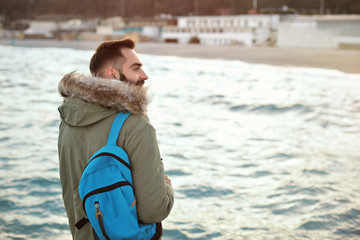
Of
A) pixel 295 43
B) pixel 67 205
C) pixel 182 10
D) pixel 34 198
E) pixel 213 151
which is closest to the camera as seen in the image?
pixel 67 205

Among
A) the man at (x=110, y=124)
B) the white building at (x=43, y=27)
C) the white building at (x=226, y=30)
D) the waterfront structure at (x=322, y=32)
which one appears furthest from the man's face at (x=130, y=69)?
the white building at (x=43, y=27)

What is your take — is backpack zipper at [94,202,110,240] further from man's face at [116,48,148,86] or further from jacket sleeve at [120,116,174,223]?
man's face at [116,48,148,86]

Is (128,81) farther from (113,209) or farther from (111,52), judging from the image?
(113,209)

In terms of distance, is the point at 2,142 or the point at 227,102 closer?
the point at 2,142

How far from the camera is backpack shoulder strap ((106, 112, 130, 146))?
1.92 m

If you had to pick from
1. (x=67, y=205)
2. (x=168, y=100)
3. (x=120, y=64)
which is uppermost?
(x=120, y=64)

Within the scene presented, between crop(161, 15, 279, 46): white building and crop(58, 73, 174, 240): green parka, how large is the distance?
1719 inches

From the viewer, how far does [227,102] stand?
14758mm

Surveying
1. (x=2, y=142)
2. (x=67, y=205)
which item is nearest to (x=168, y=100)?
(x=2, y=142)

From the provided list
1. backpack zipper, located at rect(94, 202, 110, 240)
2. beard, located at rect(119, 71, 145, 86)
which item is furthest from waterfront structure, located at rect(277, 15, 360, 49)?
backpack zipper, located at rect(94, 202, 110, 240)

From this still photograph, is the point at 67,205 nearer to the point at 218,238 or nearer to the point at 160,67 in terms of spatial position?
the point at 218,238

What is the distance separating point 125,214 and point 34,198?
4504 mm

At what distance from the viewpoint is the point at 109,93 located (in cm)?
198

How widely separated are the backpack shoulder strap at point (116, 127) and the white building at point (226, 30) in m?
43.8
